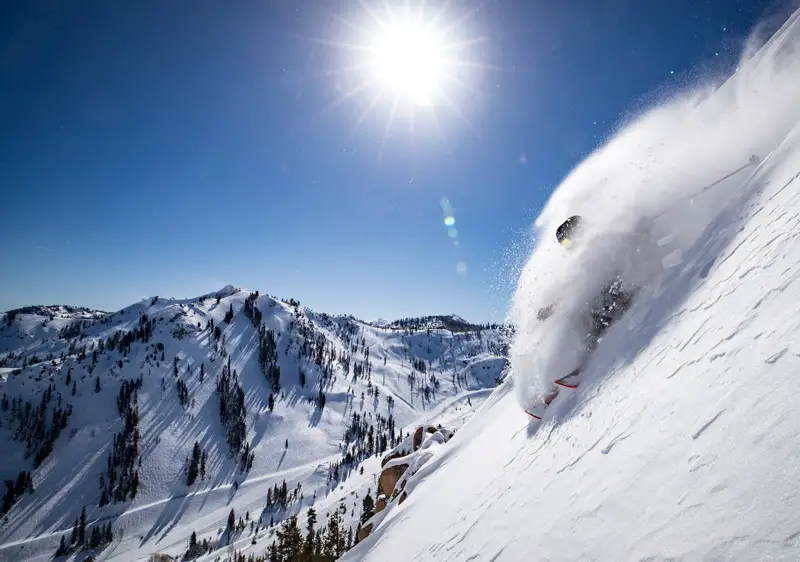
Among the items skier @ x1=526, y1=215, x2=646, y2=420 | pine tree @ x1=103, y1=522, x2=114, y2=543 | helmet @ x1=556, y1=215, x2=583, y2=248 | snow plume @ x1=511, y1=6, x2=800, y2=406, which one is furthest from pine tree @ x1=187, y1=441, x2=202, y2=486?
helmet @ x1=556, y1=215, x2=583, y2=248

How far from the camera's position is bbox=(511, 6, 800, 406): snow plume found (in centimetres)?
1025

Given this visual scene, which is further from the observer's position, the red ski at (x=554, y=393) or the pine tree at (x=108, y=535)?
the pine tree at (x=108, y=535)

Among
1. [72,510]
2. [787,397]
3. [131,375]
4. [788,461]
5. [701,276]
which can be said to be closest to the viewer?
[788,461]

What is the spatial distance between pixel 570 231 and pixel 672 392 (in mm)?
9107

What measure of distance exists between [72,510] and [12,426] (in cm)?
6062

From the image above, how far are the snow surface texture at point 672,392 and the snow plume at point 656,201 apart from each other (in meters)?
0.07

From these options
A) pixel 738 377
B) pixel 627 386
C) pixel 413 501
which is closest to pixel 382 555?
pixel 413 501

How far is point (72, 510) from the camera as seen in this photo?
124125mm

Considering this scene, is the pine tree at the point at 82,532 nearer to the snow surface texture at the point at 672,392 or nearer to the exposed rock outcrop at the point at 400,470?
the exposed rock outcrop at the point at 400,470

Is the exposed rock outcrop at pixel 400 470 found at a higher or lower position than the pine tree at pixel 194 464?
lower

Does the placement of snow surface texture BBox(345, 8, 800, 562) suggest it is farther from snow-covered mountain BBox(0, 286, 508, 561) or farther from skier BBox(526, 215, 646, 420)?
snow-covered mountain BBox(0, 286, 508, 561)

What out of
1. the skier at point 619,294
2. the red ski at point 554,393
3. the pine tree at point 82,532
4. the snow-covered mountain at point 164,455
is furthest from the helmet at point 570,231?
the pine tree at point 82,532

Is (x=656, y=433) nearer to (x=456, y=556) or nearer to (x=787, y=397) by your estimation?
(x=787, y=397)

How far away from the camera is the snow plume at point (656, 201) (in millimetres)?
10250
